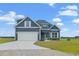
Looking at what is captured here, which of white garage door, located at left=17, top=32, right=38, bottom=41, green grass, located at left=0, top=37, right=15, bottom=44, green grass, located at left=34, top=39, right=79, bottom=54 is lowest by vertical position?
green grass, located at left=34, top=39, right=79, bottom=54

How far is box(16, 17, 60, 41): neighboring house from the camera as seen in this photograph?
19.4m

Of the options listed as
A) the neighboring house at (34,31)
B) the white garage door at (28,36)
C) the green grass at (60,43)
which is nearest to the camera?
the green grass at (60,43)

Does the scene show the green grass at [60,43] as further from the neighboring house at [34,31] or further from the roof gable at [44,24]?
the roof gable at [44,24]

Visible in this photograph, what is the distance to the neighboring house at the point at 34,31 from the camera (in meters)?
19.4

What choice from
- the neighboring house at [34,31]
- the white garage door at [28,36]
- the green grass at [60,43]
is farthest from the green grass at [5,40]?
the green grass at [60,43]

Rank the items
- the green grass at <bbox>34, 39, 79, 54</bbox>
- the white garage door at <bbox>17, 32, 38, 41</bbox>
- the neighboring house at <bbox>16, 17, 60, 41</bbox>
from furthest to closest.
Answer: the white garage door at <bbox>17, 32, 38, 41</bbox>
the neighboring house at <bbox>16, 17, 60, 41</bbox>
the green grass at <bbox>34, 39, 79, 54</bbox>

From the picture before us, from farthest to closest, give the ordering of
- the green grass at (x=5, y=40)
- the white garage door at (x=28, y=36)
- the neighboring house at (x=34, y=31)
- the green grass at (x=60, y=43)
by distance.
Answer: the white garage door at (x=28, y=36)
the neighboring house at (x=34, y=31)
the green grass at (x=60, y=43)
the green grass at (x=5, y=40)

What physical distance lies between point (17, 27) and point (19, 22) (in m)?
0.55

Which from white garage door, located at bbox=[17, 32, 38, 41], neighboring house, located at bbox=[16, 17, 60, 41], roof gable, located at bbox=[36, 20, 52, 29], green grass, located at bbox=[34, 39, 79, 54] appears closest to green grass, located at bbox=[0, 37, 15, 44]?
neighboring house, located at bbox=[16, 17, 60, 41]

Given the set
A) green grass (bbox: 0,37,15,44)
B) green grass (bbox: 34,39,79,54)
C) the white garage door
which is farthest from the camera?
the white garage door

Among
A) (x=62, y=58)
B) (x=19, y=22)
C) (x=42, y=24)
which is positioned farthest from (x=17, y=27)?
(x=62, y=58)

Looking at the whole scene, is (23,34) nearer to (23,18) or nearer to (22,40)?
(22,40)

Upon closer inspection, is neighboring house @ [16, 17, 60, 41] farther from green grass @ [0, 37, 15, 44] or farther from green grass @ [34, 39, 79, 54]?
green grass @ [0, 37, 15, 44]

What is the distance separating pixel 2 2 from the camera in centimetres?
1730
